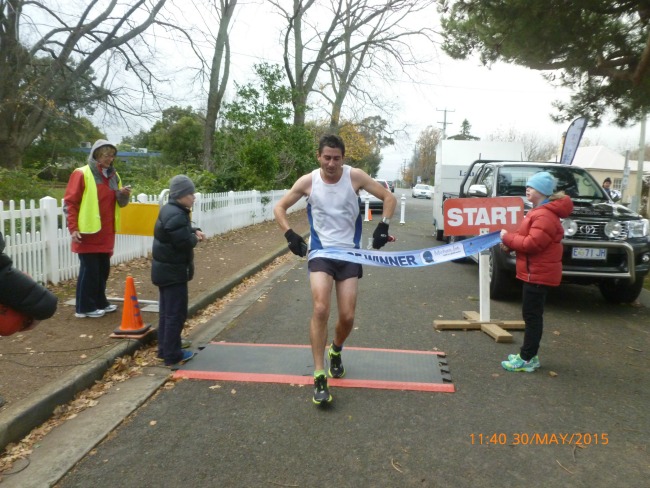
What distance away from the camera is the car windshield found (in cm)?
810

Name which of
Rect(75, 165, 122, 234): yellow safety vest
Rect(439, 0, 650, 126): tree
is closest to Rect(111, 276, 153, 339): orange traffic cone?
Rect(75, 165, 122, 234): yellow safety vest

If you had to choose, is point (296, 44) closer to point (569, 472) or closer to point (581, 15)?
A: point (581, 15)

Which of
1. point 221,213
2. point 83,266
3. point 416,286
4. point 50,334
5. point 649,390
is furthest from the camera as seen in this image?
point 221,213

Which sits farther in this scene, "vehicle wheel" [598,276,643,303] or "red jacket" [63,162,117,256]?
"vehicle wheel" [598,276,643,303]

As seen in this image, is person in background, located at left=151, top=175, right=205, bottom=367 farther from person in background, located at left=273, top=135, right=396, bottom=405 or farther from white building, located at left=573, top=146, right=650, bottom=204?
white building, located at left=573, top=146, right=650, bottom=204

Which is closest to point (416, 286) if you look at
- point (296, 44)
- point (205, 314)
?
point (205, 314)

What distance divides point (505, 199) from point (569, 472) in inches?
128

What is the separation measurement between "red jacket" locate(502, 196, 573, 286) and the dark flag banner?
7.53 meters

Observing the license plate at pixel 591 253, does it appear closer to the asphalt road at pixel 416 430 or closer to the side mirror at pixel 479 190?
the asphalt road at pixel 416 430

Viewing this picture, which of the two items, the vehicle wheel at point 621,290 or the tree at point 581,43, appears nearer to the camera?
the vehicle wheel at point 621,290

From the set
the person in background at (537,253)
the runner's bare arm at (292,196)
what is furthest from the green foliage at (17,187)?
the person in background at (537,253)

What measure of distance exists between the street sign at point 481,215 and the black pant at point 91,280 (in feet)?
12.5

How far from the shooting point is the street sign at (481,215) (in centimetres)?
573

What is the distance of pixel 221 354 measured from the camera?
16.7ft
